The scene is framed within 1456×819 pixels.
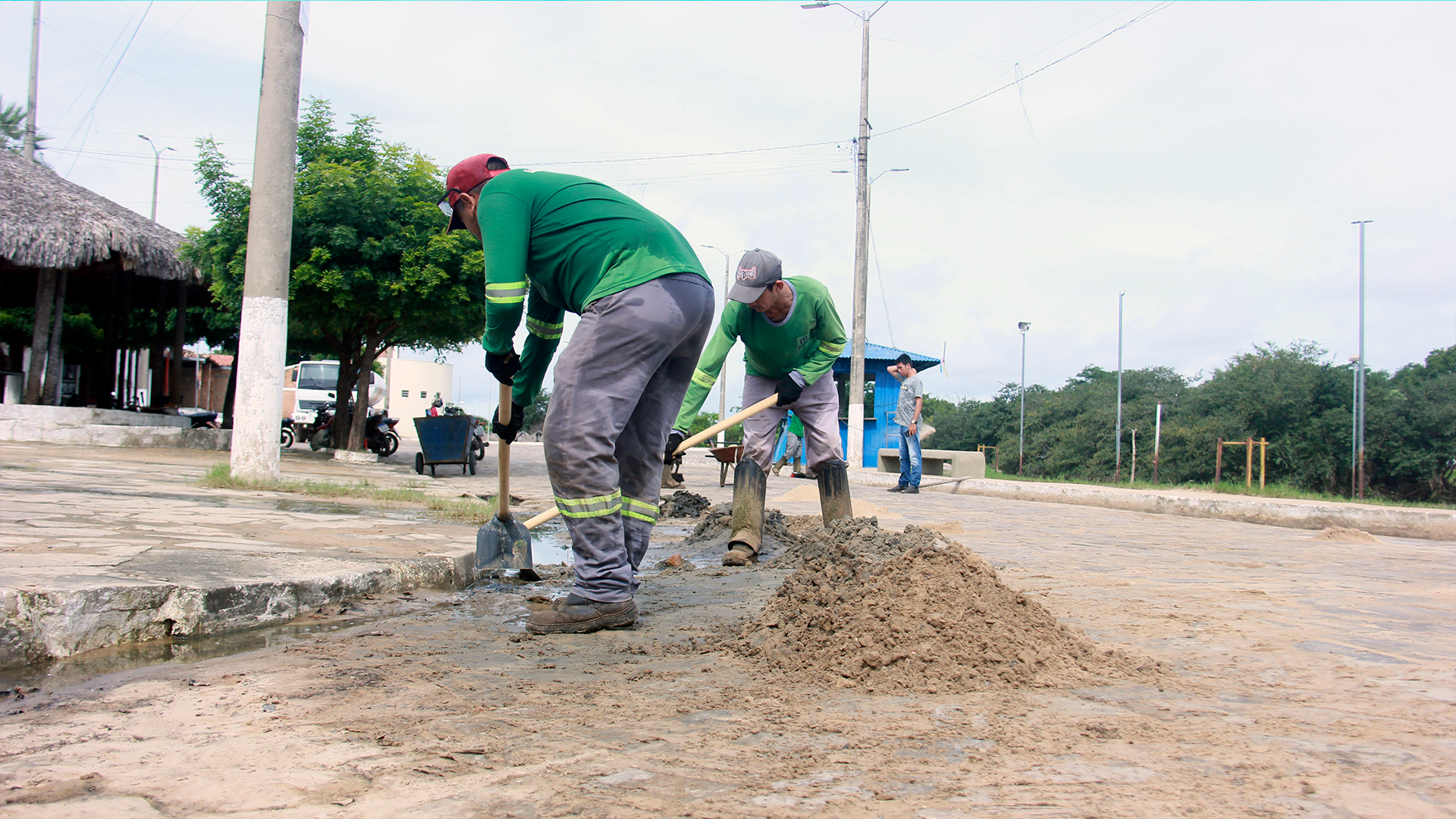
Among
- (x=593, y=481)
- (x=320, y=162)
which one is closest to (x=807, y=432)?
(x=593, y=481)

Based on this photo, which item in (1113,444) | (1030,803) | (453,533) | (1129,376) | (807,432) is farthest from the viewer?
(1129,376)

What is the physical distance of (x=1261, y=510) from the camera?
10023 millimetres

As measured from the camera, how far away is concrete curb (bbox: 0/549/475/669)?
7.82 ft

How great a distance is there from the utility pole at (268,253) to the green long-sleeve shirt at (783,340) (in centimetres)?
407

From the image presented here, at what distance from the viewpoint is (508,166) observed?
3516mm

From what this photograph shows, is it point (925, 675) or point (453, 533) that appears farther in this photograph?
point (453, 533)

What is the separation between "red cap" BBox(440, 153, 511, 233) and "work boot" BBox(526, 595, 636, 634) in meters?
1.54

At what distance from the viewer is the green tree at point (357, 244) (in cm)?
1221

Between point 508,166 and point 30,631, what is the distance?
215cm

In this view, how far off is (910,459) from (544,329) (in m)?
9.45

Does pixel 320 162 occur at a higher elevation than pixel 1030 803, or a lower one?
higher

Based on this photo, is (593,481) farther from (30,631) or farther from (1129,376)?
(1129,376)

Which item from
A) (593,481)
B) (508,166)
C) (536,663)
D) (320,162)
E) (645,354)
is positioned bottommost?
(536,663)

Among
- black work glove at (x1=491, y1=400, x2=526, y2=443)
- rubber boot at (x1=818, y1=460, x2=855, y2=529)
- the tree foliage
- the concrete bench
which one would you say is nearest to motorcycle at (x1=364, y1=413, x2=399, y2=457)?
the concrete bench
